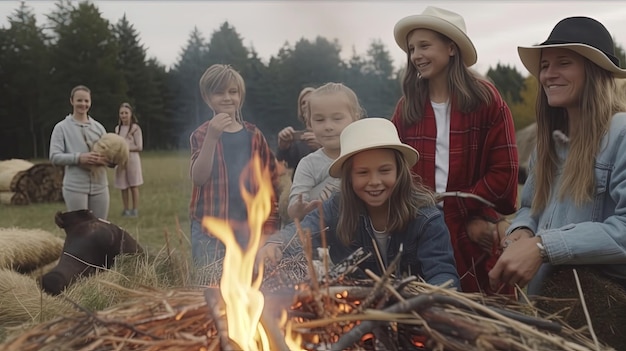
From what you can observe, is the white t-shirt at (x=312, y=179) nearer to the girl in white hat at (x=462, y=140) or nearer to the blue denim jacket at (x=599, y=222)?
the girl in white hat at (x=462, y=140)

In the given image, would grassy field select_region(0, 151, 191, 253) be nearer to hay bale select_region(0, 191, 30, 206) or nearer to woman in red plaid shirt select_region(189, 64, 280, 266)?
hay bale select_region(0, 191, 30, 206)

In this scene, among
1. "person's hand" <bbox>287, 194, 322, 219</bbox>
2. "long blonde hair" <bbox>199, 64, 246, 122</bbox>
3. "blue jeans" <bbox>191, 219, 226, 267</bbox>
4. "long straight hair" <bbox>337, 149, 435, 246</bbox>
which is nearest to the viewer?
"long straight hair" <bbox>337, 149, 435, 246</bbox>

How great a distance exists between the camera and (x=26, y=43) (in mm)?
16531

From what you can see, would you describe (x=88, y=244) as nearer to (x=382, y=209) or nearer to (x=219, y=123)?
(x=219, y=123)

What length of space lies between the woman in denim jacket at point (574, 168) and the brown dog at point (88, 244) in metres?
3.17

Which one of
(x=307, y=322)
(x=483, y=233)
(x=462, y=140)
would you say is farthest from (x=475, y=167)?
(x=307, y=322)

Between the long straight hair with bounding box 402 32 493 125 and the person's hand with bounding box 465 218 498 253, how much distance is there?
637mm

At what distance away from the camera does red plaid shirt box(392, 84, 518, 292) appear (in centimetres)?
359

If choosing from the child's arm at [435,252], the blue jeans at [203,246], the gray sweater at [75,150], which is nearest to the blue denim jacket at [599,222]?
the child's arm at [435,252]

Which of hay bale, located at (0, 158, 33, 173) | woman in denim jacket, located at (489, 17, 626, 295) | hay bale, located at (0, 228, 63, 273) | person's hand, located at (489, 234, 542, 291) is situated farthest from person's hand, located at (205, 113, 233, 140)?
hay bale, located at (0, 158, 33, 173)

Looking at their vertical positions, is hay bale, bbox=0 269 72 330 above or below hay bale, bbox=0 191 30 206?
above

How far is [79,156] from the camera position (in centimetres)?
709

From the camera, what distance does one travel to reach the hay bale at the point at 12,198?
12.9m

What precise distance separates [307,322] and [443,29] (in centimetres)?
211
